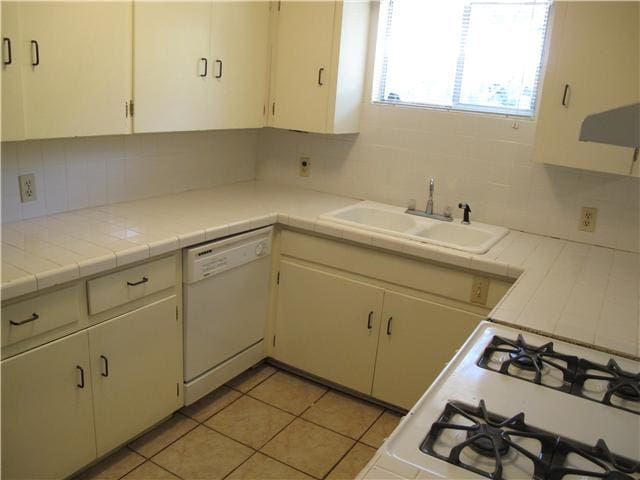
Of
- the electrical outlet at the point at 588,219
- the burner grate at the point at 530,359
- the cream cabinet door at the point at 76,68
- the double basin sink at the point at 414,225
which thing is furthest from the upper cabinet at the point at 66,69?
the electrical outlet at the point at 588,219

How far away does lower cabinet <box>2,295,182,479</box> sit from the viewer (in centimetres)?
187

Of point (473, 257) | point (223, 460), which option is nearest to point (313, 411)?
point (223, 460)

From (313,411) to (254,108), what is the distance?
1.67 m

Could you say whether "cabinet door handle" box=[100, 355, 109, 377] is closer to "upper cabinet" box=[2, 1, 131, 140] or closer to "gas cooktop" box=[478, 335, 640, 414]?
"upper cabinet" box=[2, 1, 131, 140]

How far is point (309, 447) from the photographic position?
8.38 ft

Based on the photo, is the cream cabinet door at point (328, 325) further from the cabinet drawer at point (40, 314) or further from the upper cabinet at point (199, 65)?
the cabinet drawer at point (40, 314)

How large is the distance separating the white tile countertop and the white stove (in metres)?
0.21

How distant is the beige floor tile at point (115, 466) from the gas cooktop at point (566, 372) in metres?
1.60

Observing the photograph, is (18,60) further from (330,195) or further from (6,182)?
(330,195)

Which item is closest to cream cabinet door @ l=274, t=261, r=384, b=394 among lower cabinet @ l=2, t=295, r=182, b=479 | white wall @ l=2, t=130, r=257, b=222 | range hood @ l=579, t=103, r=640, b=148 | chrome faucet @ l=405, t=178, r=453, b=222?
chrome faucet @ l=405, t=178, r=453, b=222

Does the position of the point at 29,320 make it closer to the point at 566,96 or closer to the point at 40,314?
the point at 40,314

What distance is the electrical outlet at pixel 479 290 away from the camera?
2438 mm

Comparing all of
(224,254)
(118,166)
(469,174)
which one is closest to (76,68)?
(118,166)

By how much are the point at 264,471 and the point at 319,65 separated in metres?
2.04
